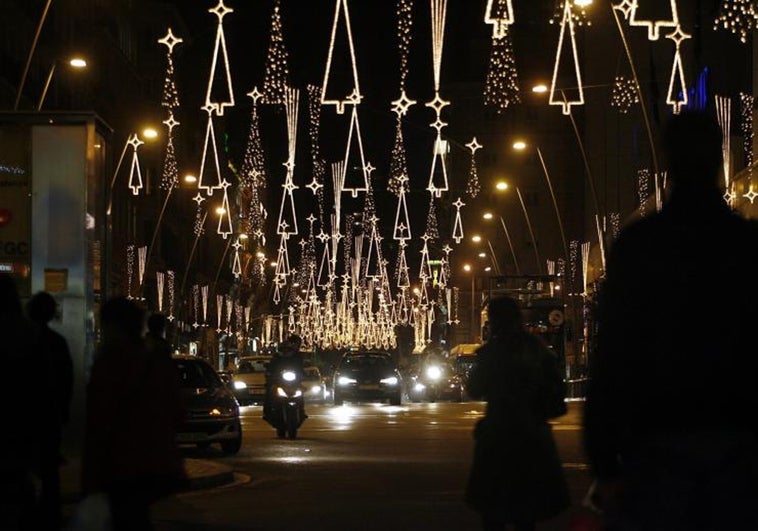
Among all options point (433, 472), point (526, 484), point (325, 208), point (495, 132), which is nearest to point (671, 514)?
point (526, 484)

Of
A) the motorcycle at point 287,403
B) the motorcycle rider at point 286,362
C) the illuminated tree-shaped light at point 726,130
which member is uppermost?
the illuminated tree-shaped light at point 726,130

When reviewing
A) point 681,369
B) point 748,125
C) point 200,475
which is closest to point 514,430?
point 681,369

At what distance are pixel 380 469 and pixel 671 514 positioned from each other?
17.5 metres

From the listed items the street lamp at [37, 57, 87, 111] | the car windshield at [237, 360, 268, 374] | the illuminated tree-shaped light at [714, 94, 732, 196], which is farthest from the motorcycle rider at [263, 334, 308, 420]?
→ the illuminated tree-shaped light at [714, 94, 732, 196]

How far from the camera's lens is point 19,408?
9.50 meters

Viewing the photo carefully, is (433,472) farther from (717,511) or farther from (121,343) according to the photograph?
(717,511)

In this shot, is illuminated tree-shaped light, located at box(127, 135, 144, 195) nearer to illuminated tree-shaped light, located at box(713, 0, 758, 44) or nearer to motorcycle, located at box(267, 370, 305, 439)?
motorcycle, located at box(267, 370, 305, 439)

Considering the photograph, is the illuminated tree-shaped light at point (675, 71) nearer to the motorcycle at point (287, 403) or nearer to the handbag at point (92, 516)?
the motorcycle at point (287, 403)

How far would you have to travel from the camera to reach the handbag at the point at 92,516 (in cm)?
733

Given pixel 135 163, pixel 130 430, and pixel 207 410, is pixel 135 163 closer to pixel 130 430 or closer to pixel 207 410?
pixel 207 410

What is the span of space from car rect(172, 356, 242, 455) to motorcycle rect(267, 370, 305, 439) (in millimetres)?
3736

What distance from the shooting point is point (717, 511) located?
432 centimetres

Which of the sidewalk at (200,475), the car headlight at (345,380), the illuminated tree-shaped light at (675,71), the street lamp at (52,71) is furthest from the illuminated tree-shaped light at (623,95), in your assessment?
the sidewalk at (200,475)

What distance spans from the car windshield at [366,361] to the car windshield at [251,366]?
8.24 feet
